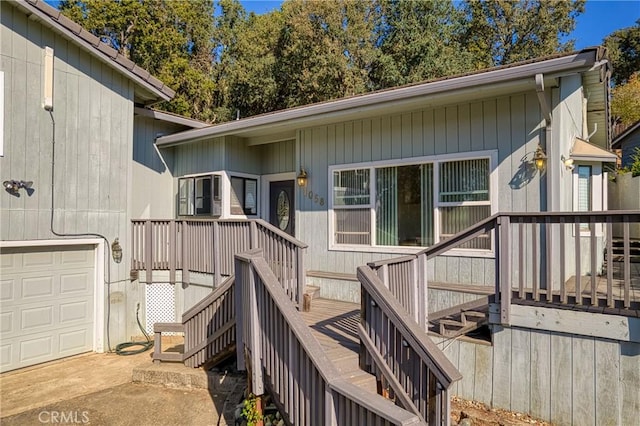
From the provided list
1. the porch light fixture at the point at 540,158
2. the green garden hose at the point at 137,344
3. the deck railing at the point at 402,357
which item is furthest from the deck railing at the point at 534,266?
the green garden hose at the point at 137,344

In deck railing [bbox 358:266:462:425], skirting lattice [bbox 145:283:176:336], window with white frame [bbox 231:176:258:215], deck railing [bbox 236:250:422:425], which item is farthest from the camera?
window with white frame [bbox 231:176:258:215]

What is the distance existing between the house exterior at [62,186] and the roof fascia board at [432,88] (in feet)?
7.04

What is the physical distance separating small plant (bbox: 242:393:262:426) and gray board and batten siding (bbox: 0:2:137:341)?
4830mm

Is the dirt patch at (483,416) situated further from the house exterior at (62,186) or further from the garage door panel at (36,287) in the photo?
the garage door panel at (36,287)

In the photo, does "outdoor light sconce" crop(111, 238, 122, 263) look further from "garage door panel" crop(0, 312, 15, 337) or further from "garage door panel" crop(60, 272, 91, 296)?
"garage door panel" crop(0, 312, 15, 337)

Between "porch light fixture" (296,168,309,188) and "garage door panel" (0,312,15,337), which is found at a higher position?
"porch light fixture" (296,168,309,188)

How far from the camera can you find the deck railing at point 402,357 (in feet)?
8.66

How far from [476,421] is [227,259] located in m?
4.37

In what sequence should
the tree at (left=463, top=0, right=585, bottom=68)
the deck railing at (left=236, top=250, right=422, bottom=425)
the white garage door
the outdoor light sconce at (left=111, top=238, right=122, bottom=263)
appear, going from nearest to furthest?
the deck railing at (left=236, top=250, right=422, bottom=425) < the white garage door < the outdoor light sconce at (left=111, top=238, right=122, bottom=263) < the tree at (left=463, top=0, right=585, bottom=68)

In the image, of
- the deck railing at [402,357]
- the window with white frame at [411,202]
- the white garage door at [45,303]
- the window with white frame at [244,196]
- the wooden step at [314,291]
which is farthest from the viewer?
the window with white frame at [244,196]

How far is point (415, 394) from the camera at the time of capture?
114 inches

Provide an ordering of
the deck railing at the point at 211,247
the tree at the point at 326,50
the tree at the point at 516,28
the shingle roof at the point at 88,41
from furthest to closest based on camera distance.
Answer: the tree at the point at 516,28
the tree at the point at 326,50
the shingle roof at the point at 88,41
the deck railing at the point at 211,247

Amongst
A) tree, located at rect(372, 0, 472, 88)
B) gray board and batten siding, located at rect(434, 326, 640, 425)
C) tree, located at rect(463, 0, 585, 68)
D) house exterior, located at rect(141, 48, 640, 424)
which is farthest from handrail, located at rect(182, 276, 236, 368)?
tree, located at rect(463, 0, 585, 68)

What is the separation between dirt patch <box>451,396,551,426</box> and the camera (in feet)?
13.7
